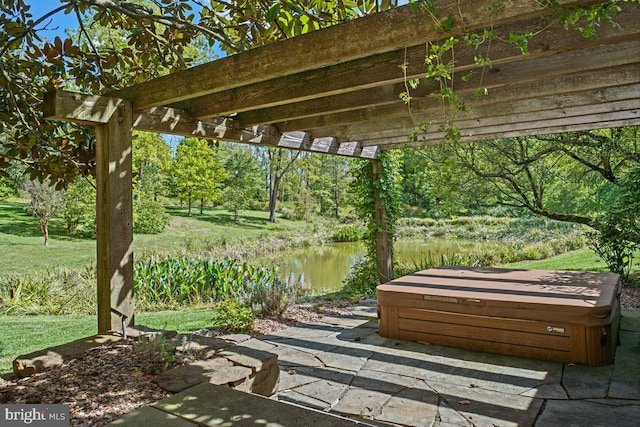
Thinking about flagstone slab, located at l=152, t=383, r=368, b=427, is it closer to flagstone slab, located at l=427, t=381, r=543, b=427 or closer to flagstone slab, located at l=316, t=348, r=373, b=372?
flagstone slab, located at l=427, t=381, r=543, b=427

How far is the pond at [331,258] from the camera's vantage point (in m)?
9.53

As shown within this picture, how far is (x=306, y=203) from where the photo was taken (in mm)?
25875

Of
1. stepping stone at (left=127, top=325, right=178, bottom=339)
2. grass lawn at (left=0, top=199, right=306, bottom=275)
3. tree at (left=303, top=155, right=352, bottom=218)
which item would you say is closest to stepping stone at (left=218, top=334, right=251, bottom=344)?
stepping stone at (left=127, top=325, right=178, bottom=339)

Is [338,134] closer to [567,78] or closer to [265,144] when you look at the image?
[265,144]

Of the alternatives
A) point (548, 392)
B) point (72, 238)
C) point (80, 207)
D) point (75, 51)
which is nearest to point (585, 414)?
point (548, 392)

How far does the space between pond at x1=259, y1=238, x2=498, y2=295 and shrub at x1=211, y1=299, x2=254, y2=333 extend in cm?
343

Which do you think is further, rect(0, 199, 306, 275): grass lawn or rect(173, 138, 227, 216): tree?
rect(173, 138, 227, 216): tree

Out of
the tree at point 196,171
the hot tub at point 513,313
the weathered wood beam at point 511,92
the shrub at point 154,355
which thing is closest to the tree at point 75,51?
the weathered wood beam at point 511,92

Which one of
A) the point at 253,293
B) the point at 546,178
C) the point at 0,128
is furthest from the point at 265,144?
the point at 546,178

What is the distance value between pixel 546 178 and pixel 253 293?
227 inches

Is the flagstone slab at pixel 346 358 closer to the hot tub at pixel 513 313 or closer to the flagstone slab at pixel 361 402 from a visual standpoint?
the flagstone slab at pixel 361 402

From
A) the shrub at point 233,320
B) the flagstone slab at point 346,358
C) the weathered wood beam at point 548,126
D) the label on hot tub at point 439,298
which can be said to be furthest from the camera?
the shrub at point 233,320

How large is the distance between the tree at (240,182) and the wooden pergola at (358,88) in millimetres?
17805

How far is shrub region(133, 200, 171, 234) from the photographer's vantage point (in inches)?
655
